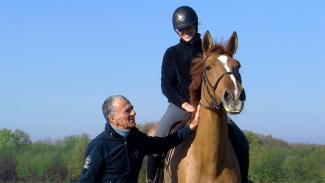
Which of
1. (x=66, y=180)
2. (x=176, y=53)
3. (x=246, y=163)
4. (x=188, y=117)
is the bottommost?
(x=66, y=180)

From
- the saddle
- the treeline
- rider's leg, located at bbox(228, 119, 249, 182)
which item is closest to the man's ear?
the saddle

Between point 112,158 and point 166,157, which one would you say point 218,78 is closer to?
point 112,158

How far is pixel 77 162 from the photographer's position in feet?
82.8

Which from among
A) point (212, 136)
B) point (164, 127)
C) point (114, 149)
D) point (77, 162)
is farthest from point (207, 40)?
point (77, 162)

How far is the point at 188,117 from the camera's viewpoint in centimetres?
831

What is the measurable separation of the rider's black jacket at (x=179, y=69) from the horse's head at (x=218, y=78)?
1.80ft

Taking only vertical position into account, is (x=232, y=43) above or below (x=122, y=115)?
above

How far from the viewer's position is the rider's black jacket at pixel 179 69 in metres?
8.42

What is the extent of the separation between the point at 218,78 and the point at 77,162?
18.9 m

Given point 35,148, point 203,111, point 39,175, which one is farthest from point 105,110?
point 35,148

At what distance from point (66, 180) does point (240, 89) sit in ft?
71.7

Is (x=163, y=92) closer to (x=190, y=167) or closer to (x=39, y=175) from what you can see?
(x=190, y=167)

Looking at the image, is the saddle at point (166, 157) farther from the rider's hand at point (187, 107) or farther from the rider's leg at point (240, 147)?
the rider's leg at point (240, 147)

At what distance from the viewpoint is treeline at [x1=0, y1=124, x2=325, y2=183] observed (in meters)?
24.7
